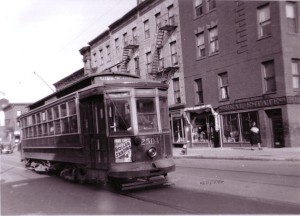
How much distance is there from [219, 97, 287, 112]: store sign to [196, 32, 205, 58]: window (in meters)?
4.24

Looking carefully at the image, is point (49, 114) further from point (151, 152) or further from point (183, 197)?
point (183, 197)

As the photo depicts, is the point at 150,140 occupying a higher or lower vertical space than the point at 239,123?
lower

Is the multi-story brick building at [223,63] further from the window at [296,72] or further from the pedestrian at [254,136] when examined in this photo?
the pedestrian at [254,136]

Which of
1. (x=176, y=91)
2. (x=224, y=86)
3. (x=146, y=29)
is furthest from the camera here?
(x=146, y=29)

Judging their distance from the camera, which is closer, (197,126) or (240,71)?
(240,71)

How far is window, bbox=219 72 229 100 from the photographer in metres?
24.0

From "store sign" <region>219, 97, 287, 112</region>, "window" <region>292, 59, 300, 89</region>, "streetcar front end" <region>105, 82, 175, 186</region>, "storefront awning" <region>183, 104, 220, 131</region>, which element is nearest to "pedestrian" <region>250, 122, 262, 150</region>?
"store sign" <region>219, 97, 287, 112</region>

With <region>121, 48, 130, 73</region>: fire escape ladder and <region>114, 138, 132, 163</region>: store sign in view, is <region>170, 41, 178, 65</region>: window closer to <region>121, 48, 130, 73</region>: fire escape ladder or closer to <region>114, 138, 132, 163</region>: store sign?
<region>121, 48, 130, 73</region>: fire escape ladder

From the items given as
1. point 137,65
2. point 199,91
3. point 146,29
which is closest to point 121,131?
point 199,91

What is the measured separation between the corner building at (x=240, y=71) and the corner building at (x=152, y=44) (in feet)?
3.14

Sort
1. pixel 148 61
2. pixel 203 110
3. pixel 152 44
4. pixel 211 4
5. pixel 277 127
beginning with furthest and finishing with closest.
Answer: pixel 148 61 < pixel 152 44 < pixel 203 110 < pixel 211 4 < pixel 277 127

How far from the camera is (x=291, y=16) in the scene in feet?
66.7

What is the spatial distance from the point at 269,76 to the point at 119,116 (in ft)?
44.9

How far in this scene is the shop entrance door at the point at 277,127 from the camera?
20594 mm
